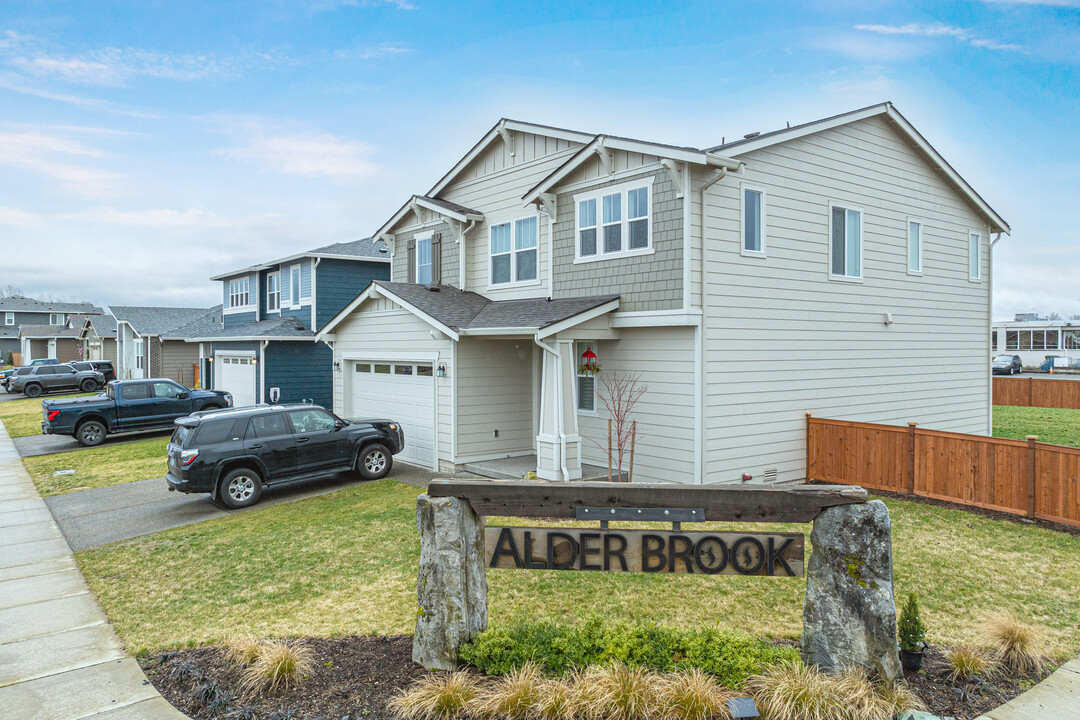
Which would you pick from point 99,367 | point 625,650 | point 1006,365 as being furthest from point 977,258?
point 99,367

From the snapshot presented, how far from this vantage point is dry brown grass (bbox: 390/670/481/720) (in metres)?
4.34

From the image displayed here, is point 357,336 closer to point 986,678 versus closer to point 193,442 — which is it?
point 193,442

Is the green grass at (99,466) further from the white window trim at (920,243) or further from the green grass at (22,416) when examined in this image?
the white window trim at (920,243)

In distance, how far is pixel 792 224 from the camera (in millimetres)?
12758

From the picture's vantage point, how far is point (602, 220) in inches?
505

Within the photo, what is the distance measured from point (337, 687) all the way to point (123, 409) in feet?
60.3

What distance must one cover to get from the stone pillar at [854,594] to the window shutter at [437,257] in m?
14.1

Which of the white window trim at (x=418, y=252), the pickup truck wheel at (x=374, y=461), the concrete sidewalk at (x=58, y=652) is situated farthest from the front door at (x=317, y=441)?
the white window trim at (x=418, y=252)

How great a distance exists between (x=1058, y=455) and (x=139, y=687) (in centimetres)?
1219

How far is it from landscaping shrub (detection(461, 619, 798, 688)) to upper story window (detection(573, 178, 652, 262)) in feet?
27.0

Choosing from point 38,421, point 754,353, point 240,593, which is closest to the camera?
point 240,593

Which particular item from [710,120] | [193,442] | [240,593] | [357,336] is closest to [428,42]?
[357,336]

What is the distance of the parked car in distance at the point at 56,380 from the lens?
116 feet

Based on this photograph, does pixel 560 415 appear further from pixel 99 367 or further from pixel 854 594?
pixel 99 367
